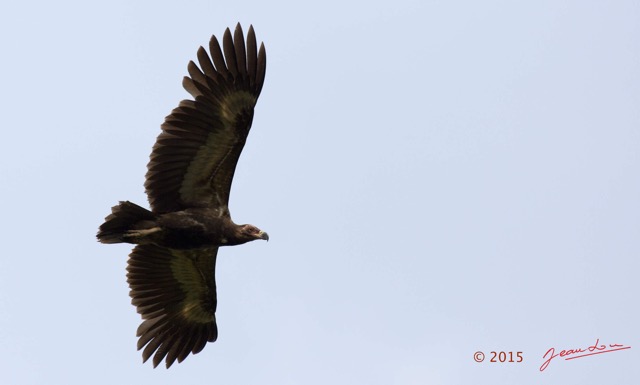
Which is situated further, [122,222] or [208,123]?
[208,123]

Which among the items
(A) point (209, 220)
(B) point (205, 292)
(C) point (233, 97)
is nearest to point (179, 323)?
(B) point (205, 292)

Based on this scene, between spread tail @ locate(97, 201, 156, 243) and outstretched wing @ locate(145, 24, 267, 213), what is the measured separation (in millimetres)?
551

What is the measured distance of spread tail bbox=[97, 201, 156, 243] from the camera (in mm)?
16938

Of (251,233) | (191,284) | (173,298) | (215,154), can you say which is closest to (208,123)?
(215,154)

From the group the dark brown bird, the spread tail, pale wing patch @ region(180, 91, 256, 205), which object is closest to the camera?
the spread tail

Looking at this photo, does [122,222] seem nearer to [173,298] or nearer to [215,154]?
[215,154]

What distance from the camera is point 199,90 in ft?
56.7

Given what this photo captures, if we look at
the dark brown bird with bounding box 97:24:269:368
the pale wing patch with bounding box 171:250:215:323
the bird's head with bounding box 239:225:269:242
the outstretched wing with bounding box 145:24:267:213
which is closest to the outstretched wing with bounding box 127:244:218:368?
the pale wing patch with bounding box 171:250:215:323

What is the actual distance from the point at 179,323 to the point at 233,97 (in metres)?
4.17

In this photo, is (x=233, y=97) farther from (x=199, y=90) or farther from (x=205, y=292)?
(x=205, y=292)

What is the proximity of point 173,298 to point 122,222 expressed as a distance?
2.68 meters

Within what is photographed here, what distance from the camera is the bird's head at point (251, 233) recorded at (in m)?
18.0

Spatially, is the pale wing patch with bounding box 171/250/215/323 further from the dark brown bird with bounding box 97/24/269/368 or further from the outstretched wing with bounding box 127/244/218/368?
the dark brown bird with bounding box 97/24/269/368

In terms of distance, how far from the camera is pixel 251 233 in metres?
18.0
